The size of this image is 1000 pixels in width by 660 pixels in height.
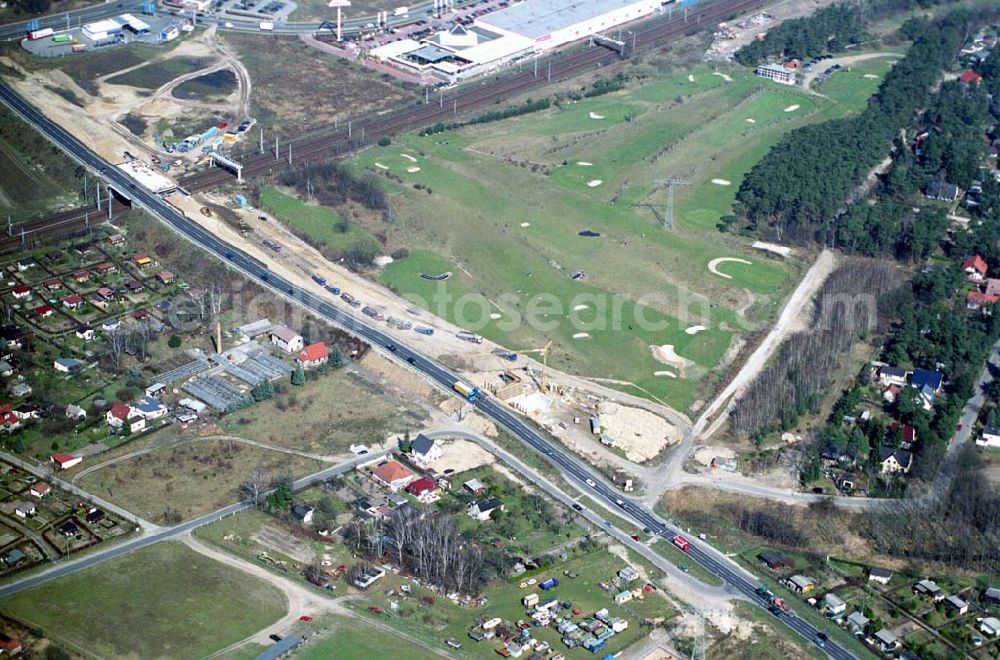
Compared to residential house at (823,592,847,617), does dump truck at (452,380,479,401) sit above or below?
above

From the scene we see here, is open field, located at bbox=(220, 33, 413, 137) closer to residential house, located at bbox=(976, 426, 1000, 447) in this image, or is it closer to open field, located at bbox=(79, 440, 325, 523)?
open field, located at bbox=(79, 440, 325, 523)

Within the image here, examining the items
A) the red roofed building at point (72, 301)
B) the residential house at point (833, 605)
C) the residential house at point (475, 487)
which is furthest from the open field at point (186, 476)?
the residential house at point (833, 605)

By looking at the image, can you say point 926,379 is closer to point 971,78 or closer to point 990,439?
point 990,439

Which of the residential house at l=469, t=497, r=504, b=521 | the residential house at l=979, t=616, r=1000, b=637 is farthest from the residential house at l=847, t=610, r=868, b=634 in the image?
the residential house at l=469, t=497, r=504, b=521

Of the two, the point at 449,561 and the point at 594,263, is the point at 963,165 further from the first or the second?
the point at 449,561

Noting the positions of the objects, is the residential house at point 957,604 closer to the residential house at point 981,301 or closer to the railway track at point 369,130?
the residential house at point 981,301

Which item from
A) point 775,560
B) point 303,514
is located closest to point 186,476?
point 303,514
